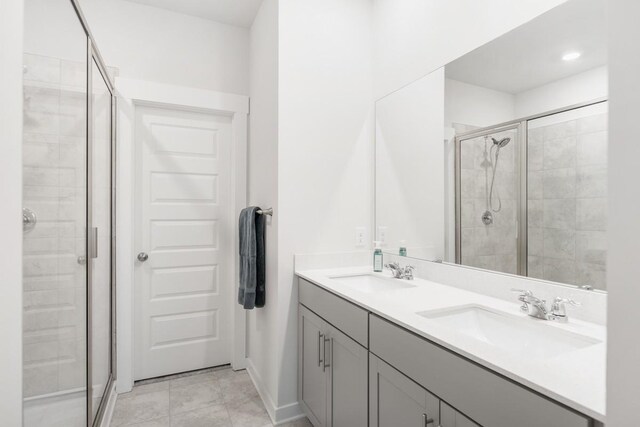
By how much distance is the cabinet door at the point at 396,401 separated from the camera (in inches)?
39.2

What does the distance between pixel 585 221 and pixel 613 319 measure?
0.76 meters

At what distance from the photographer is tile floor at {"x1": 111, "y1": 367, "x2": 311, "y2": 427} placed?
1.95 m

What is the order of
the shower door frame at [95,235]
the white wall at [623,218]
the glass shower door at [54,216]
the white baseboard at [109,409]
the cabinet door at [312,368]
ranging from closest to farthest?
the white wall at [623,218], the glass shower door at [54,216], the shower door frame at [95,235], the cabinet door at [312,368], the white baseboard at [109,409]

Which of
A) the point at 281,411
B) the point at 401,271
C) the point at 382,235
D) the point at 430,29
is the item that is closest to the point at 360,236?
the point at 382,235

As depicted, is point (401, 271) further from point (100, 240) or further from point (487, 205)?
point (100, 240)

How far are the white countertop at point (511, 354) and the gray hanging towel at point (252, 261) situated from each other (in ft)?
2.29

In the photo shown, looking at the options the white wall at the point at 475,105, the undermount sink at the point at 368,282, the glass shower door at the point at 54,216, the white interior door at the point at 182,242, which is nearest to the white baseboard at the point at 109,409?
the white interior door at the point at 182,242

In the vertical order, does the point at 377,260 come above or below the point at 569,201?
below

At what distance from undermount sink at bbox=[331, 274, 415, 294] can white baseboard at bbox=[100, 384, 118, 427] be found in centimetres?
152

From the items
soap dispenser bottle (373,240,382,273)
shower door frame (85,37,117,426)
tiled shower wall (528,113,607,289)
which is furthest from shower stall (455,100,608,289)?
shower door frame (85,37,117,426)

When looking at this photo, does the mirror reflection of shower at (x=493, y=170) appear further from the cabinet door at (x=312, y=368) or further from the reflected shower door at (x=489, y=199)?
the cabinet door at (x=312, y=368)

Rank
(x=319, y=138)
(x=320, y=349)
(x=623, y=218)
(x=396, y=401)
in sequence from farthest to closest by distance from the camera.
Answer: (x=319, y=138) → (x=320, y=349) → (x=396, y=401) → (x=623, y=218)

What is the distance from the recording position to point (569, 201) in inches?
47.6

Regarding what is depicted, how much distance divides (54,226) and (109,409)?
1.46 metres
